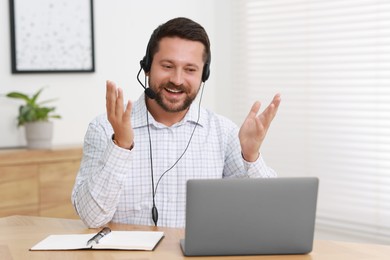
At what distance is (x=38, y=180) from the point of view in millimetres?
3850

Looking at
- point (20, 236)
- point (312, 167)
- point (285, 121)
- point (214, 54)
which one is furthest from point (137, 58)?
point (20, 236)

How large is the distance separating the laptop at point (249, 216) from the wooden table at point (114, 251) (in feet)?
0.11

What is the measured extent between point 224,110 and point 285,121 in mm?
595

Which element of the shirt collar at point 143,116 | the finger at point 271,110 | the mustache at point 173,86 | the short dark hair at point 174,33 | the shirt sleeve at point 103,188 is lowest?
the shirt sleeve at point 103,188

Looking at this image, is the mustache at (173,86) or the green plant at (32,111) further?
the green plant at (32,111)

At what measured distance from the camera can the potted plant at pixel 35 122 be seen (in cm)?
396

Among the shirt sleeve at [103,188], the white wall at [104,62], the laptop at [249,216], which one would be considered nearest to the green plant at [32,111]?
the white wall at [104,62]

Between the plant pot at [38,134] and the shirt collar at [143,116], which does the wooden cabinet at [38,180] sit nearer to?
the plant pot at [38,134]

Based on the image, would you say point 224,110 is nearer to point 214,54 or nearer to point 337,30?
point 214,54

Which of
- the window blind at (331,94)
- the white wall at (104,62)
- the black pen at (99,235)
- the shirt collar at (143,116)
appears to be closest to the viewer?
the black pen at (99,235)

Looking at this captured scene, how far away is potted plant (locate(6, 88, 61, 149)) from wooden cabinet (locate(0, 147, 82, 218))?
0.11 metres

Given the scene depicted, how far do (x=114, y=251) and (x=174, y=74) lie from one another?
0.86m

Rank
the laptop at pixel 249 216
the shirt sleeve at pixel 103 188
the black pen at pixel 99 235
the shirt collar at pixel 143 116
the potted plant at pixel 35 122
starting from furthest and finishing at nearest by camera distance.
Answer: the potted plant at pixel 35 122 < the shirt collar at pixel 143 116 < the shirt sleeve at pixel 103 188 < the black pen at pixel 99 235 < the laptop at pixel 249 216

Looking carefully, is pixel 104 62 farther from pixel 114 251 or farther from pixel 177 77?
pixel 114 251
